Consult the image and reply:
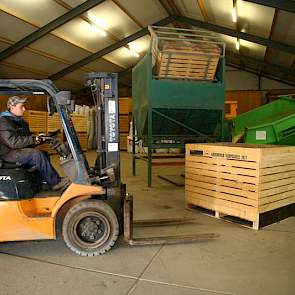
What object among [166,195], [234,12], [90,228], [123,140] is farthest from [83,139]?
[90,228]

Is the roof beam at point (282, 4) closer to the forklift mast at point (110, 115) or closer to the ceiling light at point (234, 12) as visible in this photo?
the ceiling light at point (234, 12)

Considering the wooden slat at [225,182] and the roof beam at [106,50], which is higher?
the roof beam at [106,50]

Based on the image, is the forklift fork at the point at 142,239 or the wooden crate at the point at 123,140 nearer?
the forklift fork at the point at 142,239

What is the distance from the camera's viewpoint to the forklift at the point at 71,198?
381cm

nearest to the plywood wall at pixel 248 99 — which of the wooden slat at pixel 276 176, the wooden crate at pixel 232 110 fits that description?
the wooden crate at pixel 232 110

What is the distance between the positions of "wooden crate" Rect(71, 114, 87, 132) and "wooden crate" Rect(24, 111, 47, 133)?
2240 mm

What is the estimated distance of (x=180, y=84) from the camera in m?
8.09

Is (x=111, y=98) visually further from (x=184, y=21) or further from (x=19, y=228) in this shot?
(x=184, y=21)

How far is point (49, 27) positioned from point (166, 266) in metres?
11.8

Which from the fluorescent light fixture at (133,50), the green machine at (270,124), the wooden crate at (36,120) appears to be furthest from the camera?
the fluorescent light fixture at (133,50)

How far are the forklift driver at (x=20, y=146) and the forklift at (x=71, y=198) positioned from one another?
0.32 feet

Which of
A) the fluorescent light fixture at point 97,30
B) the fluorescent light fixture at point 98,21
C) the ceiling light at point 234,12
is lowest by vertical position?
the ceiling light at point 234,12

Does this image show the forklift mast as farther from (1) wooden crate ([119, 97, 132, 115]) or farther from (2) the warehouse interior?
(1) wooden crate ([119, 97, 132, 115])

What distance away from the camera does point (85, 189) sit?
397 cm
